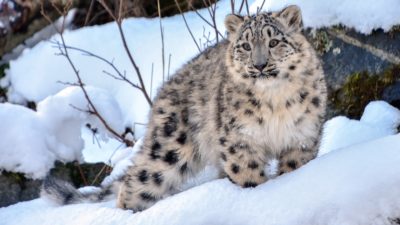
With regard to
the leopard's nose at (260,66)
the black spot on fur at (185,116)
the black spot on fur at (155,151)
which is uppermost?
the leopard's nose at (260,66)

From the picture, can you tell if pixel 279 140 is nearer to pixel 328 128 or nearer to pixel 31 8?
pixel 328 128

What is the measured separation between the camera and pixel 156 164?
4496mm

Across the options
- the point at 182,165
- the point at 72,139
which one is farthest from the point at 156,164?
the point at 72,139

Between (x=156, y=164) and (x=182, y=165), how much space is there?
0.49ft

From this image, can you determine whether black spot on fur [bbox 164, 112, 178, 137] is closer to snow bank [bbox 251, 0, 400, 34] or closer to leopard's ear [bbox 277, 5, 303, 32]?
leopard's ear [bbox 277, 5, 303, 32]

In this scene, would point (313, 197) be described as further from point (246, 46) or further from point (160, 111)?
point (160, 111)

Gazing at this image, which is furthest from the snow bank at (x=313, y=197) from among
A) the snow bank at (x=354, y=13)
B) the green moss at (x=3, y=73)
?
the green moss at (x=3, y=73)

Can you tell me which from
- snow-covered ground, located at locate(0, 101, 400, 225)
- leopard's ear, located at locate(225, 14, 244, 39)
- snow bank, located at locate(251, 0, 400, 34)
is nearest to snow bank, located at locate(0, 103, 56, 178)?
snow-covered ground, located at locate(0, 101, 400, 225)

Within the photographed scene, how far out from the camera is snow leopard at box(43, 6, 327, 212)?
391 cm

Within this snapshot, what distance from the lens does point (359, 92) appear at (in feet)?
18.4

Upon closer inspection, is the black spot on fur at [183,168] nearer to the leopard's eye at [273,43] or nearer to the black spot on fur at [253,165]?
the black spot on fur at [253,165]

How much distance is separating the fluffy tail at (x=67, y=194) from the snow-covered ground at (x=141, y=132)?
0.08 metres

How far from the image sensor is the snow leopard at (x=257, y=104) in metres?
3.91

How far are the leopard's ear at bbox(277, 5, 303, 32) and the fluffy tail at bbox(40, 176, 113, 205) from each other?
5.52 feet
